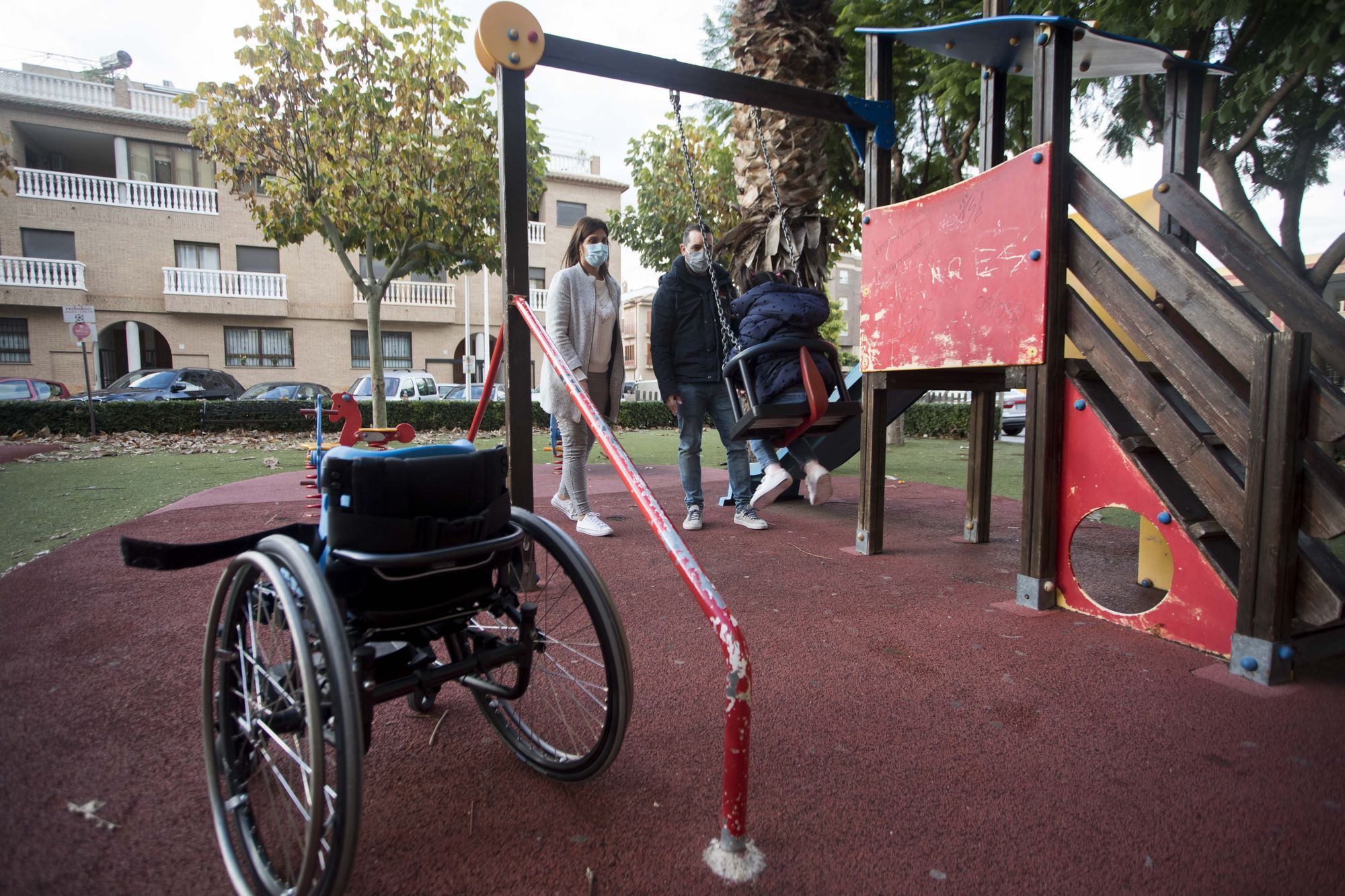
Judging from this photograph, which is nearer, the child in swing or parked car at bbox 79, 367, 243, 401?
the child in swing

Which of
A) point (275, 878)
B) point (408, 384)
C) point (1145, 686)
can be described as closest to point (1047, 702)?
point (1145, 686)

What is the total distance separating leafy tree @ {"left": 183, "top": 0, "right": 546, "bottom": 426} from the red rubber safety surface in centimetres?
1119

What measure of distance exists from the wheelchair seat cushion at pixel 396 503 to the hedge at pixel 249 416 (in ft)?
30.4

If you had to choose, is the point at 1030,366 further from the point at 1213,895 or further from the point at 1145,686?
the point at 1213,895

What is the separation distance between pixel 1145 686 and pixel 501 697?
218cm

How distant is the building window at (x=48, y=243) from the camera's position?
866 inches

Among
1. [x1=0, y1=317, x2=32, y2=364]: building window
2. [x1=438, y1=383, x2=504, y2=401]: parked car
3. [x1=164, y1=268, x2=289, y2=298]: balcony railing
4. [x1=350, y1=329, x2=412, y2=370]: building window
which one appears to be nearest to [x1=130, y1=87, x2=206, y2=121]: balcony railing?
[x1=164, y1=268, x2=289, y2=298]: balcony railing

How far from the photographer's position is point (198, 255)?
23.9 metres

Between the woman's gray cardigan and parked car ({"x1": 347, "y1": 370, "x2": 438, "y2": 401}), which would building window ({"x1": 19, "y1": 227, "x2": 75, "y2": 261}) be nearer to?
parked car ({"x1": 347, "y1": 370, "x2": 438, "y2": 401})

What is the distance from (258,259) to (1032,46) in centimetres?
2653

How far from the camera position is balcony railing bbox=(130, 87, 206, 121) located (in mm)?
23125

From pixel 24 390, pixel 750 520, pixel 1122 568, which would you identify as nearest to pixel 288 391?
pixel 24 390

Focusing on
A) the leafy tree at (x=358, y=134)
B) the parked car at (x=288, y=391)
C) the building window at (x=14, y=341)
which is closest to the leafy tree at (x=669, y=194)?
the leafy tree at (x=358, y=134)

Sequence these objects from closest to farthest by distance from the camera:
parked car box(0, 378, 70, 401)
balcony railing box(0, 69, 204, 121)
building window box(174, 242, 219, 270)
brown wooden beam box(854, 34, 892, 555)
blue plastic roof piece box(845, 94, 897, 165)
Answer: brown wooden beam box(854, 34, 892, 555)
blue plastic roof piece box(845, 94, 897, 165)
parked car box(0, 378, 70, 401)
balcony railing box(0, 69, 204, 121)
building window box(174, 242, 219, 270)
